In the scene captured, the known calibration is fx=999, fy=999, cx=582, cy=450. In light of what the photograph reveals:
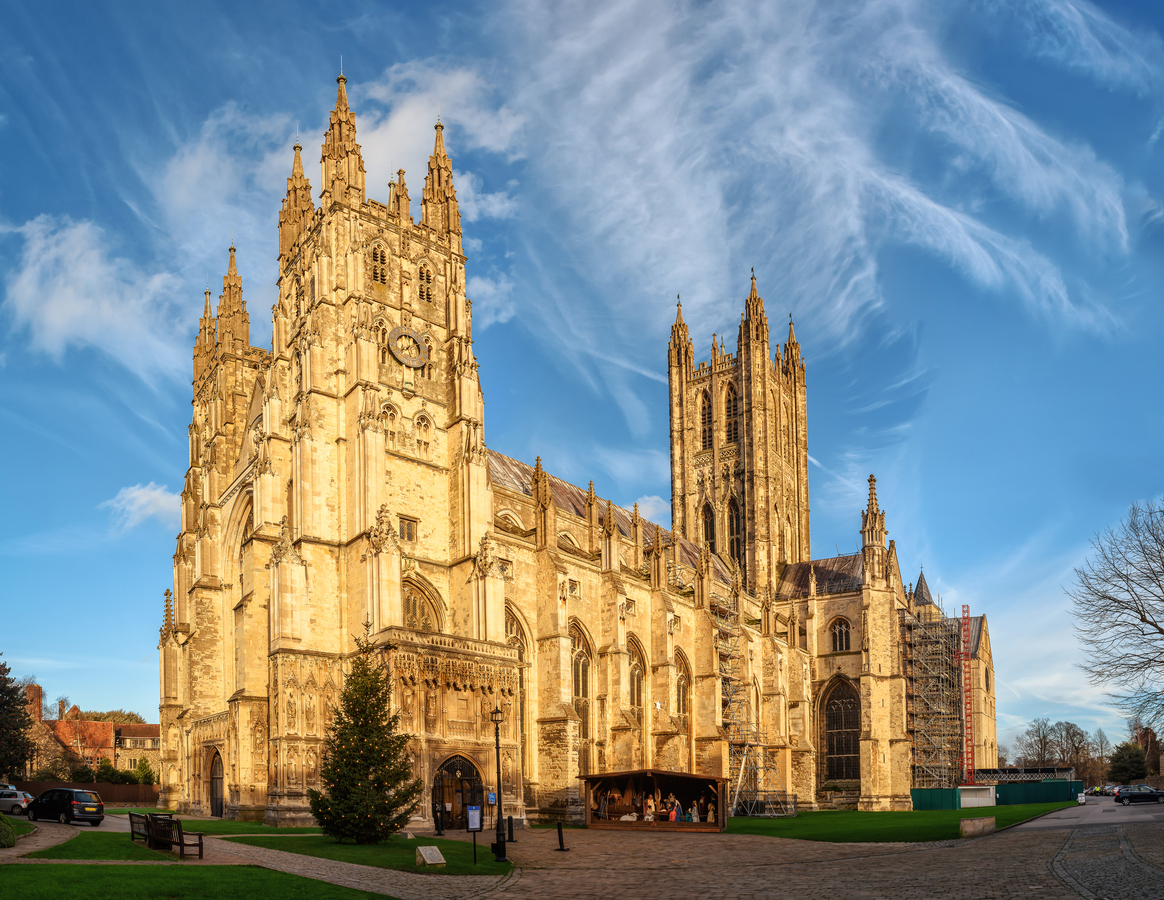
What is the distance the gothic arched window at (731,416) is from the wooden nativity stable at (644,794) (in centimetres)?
4320

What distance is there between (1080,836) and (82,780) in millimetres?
53400

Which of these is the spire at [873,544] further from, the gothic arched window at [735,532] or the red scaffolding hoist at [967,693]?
the red scaffolding hoist at [967,693]

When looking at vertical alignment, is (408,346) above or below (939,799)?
above

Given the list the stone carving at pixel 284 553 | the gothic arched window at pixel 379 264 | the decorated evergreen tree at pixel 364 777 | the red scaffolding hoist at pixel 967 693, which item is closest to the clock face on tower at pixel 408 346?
the gothic arched window at pixel 379 264

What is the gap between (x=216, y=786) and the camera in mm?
40062

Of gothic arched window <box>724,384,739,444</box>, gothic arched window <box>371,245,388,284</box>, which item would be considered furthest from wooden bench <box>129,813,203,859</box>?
gothic arched window <box>724,384,739,444</box>

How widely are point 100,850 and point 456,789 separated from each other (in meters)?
15.1

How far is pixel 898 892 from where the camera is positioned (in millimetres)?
16766

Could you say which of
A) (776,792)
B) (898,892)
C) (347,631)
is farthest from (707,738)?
(898,892)

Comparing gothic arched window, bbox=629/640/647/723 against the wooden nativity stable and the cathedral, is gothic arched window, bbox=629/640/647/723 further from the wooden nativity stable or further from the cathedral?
the wooden nativity stable

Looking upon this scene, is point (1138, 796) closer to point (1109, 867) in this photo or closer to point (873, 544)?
point (873, 544)

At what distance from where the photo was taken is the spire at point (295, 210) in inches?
1832

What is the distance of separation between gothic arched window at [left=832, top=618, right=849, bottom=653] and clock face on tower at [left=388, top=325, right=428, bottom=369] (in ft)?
137

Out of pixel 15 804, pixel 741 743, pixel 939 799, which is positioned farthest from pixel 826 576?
pixel 15 804
